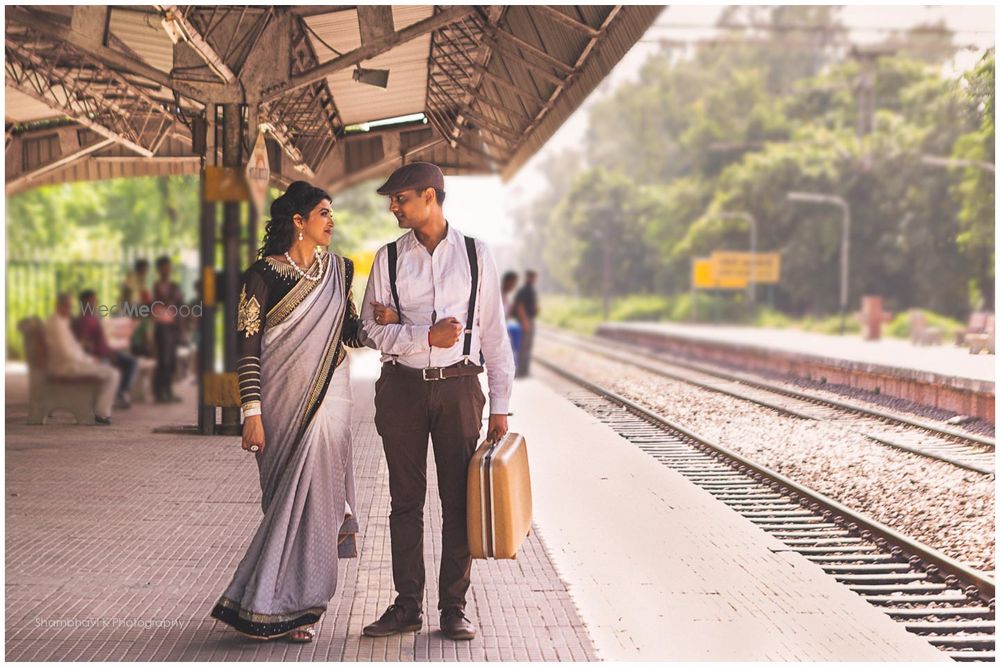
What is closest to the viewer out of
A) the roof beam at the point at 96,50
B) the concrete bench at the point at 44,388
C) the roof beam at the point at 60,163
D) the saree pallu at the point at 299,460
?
the saree pallu at the point at 299,460

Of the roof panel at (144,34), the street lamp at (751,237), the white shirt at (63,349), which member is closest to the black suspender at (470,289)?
the white shirt at (63,349)

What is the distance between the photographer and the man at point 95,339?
21.9ft

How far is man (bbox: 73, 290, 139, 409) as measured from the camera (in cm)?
668

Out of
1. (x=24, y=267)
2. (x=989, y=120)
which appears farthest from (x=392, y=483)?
(x=989, y=120)

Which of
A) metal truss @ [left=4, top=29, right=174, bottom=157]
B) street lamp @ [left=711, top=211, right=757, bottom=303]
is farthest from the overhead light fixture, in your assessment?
street lamp @ [left=711, top=211, right=757, bottom=303]

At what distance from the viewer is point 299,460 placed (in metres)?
4.84

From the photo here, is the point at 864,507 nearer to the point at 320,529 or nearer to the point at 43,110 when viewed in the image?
the point at 320,529

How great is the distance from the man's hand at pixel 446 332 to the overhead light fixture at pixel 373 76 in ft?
12.9

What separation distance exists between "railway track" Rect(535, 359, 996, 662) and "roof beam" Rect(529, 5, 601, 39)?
86.1 inches

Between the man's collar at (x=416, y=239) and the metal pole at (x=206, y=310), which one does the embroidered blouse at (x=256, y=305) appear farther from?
the metal pole at (x=206, y=310)

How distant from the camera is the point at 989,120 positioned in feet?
30.1

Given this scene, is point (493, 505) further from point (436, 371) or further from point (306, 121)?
point (306, 121)

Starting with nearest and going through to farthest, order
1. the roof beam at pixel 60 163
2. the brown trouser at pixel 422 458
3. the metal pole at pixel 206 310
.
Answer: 1. the brown trouser at pixel 422 458
2. the metal pole at pixel 206 310
3. the roof beam at pixel 60 163

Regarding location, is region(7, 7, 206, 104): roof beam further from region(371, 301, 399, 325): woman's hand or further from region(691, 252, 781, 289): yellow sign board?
region(691, 252, 781, 289): yellow sign board
